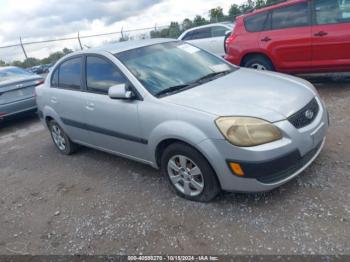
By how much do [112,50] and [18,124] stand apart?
5.02 m

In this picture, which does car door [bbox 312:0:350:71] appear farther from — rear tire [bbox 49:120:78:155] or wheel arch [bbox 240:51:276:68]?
rear tire [bbox 49:120:78:155]

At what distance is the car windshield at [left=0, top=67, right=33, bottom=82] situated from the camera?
7471mm

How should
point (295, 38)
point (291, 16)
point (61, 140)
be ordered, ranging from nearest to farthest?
point (61, 140) → point (295, 38) → point (291, 16)

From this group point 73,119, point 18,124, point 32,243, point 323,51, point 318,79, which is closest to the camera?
point 32,243

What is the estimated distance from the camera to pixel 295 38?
19.9 feet

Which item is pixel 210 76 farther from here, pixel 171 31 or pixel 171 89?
pixel 171 31

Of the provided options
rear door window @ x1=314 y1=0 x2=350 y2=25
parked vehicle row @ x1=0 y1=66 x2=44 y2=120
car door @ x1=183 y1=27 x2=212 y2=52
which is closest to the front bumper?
rear door window @ x1=314 y1=0 x2=350 y2=25

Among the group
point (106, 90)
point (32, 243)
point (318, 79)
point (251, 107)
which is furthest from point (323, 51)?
point (32, 243)

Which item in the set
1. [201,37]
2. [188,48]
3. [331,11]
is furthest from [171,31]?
[188,48]

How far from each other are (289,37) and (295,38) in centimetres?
11

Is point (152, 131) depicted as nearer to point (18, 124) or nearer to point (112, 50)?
point (112, 50)

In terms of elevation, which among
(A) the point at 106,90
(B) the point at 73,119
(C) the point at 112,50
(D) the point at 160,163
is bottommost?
(D) the point at 160,163

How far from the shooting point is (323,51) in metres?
5.85

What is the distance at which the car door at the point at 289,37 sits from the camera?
19.7 feet
